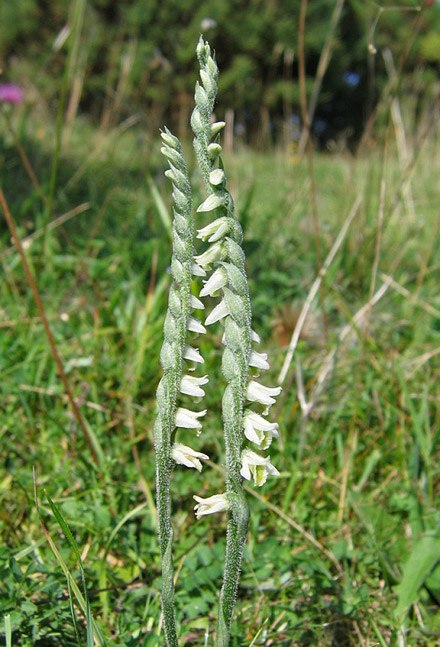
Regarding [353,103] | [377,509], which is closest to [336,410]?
[377,509]

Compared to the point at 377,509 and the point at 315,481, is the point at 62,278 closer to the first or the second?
the point at 315,481

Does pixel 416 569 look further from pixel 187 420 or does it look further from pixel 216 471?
pixel 187 420

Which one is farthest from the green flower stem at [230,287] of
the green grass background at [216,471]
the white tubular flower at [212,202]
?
the green grass background at [216,471]

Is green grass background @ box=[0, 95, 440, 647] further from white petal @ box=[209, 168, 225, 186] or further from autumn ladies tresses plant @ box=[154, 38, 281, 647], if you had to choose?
white petal @ box=[209, 168, 225, 186]

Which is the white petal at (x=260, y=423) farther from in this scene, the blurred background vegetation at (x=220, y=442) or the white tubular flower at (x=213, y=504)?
the blurred background vegetation at (x=220, y=442)

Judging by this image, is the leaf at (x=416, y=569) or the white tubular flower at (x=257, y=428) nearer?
the white tubular flower at (x=257, y=428)

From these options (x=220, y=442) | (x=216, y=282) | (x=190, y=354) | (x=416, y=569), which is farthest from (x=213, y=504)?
(x=220, y=442)

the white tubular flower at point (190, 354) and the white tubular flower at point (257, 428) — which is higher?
the white tubular flower at point (190, 354)

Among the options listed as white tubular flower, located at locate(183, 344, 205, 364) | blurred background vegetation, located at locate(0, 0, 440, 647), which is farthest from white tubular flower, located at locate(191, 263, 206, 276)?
blurred background vegetation, located at locate(0, 0, 440, 647)

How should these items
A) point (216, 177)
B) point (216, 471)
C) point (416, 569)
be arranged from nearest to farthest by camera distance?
1. point (216, 177)
2. point (416, 569)
3. point (216, 471)
